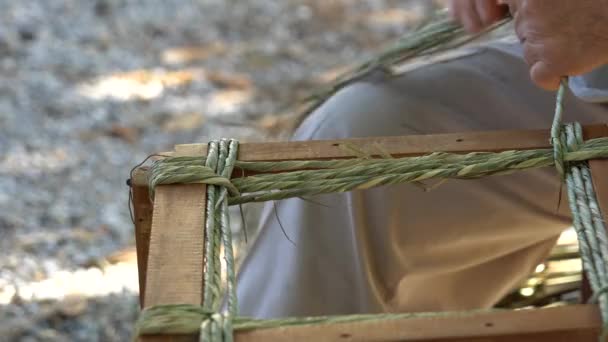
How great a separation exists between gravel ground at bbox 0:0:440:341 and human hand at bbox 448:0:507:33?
247 millimetres

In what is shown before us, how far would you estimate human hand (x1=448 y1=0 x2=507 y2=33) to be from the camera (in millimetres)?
857

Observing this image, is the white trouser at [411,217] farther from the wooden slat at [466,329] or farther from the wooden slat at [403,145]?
the wooden slat at [466,329]

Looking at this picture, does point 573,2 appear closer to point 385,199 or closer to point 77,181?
point 385,199

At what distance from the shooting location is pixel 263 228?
0.83 meters

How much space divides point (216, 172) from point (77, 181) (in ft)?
2.91

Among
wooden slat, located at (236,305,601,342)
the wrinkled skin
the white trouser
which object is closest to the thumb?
the wrinkled skin

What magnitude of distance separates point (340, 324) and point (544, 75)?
0.96 ft

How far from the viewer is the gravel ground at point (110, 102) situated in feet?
4.06

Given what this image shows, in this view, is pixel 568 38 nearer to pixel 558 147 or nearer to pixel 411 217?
pixel 558 147

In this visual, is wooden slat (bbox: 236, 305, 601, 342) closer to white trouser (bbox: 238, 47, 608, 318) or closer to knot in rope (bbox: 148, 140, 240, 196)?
knot in rope (bbox: 148, 140, 240, 196)

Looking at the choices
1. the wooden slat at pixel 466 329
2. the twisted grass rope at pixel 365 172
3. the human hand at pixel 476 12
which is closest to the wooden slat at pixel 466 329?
the wooden slat at pixel 466 329

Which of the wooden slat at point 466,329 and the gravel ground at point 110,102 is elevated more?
the gravel ground at point 110,102

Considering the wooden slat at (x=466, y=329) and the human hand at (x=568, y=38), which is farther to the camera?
the human hand at (x=568, y=38)

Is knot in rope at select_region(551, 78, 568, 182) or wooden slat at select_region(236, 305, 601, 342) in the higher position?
knot in rope at select_region(551, 78, 568, 182)
